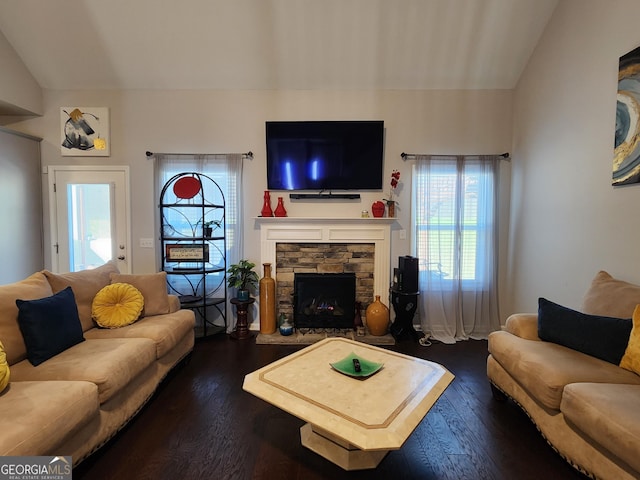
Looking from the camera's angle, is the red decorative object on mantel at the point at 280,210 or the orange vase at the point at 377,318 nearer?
the orange vase at the point at 377,318

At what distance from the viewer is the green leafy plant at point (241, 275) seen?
12.1 ft

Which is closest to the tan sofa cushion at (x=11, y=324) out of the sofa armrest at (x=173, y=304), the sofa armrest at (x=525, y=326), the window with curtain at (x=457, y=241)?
the sofa armrest at (x=173, y=304)

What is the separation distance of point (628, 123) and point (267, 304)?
3589 millimetres

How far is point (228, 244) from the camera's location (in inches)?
156

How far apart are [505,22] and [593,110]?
1.36m

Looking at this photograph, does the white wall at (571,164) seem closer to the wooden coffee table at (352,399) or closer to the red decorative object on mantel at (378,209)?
the red decorative object on mantel at (378,209)

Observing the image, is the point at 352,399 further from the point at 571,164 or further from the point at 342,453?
the point at 571,164

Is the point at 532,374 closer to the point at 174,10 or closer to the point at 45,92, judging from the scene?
the point at 174,10

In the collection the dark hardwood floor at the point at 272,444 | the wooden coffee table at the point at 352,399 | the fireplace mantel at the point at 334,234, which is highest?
the fireplace mantel at the point at 334,234

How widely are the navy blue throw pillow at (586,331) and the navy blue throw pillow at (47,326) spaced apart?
3.28 m

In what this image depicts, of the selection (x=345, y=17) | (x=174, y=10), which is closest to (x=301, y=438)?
(x=345, y=17)

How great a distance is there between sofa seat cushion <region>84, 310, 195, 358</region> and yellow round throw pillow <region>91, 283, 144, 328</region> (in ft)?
0.21

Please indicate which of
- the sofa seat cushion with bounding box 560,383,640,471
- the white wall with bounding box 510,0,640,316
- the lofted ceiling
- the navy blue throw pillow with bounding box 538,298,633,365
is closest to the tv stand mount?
the lofted ceiling

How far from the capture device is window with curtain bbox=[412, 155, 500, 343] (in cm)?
384
